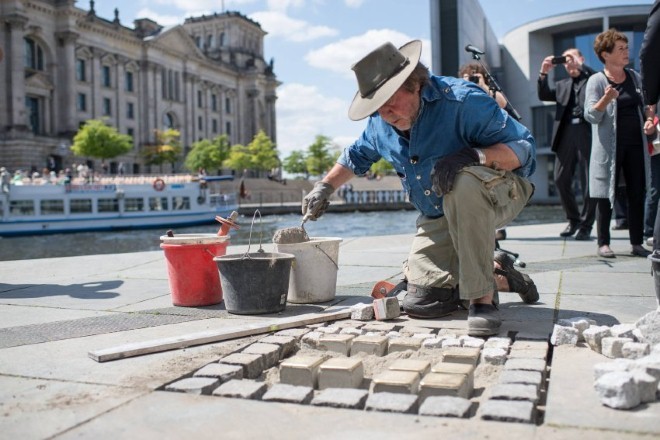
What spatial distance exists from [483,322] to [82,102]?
57310 millimetres

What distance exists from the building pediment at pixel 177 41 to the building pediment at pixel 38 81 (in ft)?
49.5

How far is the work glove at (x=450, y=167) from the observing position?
10.1ft

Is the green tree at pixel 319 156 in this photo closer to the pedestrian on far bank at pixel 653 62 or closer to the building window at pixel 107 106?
the building window at pixel 107 106

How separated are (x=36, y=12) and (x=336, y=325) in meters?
54.8

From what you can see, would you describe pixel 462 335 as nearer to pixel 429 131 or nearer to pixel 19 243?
pixel 429 131

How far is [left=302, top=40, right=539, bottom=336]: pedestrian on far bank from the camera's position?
3.12m

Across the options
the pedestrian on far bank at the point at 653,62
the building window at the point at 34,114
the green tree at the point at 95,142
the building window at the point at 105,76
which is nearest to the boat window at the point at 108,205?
the green tree at the point at 95,142

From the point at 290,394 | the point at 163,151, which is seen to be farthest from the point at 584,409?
the point at 163,151

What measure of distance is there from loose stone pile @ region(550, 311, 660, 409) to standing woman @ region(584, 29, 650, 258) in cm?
339

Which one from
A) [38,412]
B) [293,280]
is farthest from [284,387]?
[293,280]

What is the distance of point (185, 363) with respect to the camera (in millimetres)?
2676

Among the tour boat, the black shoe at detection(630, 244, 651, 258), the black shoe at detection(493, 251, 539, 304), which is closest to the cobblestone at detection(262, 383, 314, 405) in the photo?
the black shoe at detection(493, 251, 539, 304)

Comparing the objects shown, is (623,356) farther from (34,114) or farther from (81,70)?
(81,70)

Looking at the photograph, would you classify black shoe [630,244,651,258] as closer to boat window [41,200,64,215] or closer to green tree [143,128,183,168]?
boat window [41,200,64,215]
